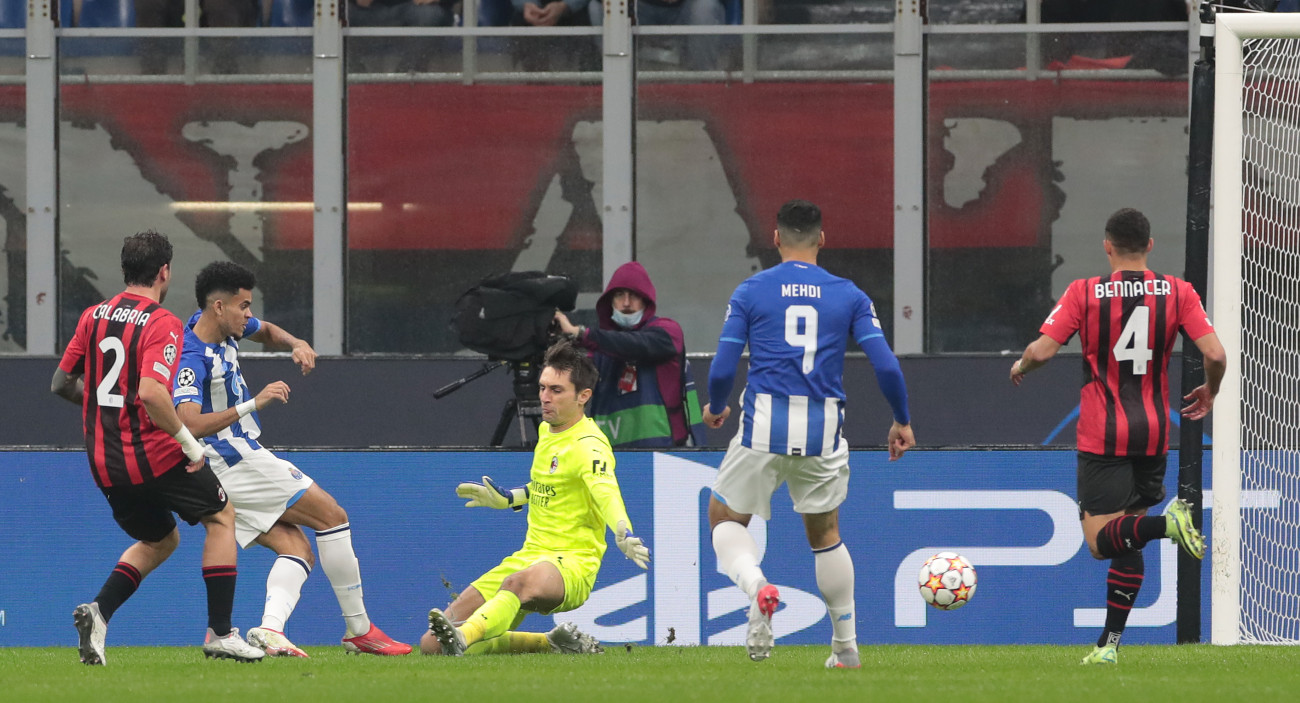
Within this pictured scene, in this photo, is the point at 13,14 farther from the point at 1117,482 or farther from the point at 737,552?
the point at 1117,482

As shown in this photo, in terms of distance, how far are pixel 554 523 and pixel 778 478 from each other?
117 centimetres

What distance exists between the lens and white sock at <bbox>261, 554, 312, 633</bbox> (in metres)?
7.34

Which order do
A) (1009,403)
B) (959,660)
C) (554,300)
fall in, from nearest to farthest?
1. (959,660)
2. (554,300)
3. (1009,403)

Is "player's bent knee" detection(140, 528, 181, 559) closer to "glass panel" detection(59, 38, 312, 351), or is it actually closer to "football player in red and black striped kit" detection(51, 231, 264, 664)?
"football player in red and black striped kit" detection(51, 231, 264, 664)

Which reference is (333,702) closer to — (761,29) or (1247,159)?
(1247,159)

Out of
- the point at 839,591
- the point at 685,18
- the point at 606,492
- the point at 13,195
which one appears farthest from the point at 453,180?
the point at 839,591

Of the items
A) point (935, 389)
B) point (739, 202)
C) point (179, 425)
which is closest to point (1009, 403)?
point (935, 389)

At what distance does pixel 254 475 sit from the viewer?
24.5ft

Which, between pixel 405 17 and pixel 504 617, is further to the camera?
pixel 405 17

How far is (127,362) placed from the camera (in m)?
6.62

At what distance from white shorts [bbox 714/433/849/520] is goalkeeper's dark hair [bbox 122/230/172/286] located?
233 centimetres

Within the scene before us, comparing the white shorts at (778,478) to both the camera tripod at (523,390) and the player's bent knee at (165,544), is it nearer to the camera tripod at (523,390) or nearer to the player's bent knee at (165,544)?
the player's bent knee at (165,544)

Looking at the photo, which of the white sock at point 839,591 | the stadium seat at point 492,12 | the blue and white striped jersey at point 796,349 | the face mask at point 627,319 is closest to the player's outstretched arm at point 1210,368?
the blue and white striped jersey at point 796,349

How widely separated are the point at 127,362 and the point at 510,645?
1985 mm
